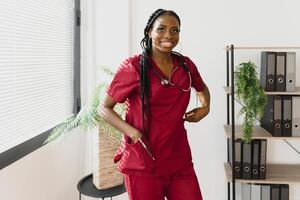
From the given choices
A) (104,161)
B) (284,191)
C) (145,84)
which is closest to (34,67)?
(104,161)

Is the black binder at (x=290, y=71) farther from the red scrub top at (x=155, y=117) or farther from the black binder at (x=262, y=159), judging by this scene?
the red scrub top at (x=155, y=117)

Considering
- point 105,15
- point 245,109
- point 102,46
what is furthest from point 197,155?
point 105,15

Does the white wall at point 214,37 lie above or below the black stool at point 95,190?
above

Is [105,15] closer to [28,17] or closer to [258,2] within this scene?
[28,17]

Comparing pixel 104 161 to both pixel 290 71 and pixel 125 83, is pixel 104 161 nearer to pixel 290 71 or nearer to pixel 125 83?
pixel 125 83

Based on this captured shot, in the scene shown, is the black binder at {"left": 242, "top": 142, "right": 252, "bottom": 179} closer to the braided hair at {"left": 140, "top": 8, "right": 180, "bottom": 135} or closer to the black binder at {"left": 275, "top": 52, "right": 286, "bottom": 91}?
the black binder at {"left": 275, "top": 52, "right": 286, "bottom": 91}

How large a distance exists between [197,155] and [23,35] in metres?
1.59

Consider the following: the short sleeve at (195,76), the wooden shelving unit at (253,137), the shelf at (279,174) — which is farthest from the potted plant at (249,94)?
the short sleeve at (195,76)

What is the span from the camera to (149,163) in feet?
4.70

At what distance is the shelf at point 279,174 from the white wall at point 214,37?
82 millimetres

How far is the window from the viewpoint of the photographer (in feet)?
5.72

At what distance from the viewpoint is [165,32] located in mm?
1425

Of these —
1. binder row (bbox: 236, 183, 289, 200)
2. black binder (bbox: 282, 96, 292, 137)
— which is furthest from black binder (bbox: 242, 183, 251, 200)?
black binder (bbox: 282, 96, 292, 137)

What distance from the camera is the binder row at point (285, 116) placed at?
88.6 inches
